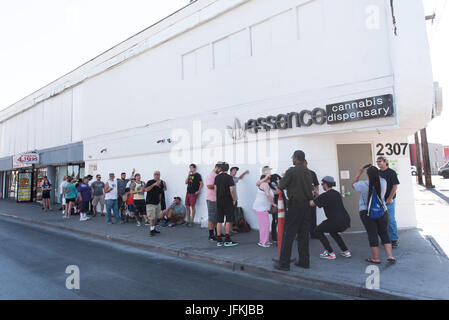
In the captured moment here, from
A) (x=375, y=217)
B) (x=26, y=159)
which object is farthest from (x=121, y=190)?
(x=26, y=159)

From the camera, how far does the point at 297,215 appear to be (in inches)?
191

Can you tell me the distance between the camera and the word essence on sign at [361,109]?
6523 millimetres

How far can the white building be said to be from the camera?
22.1 feet

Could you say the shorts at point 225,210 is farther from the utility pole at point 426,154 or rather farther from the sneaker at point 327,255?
the utility pole at point 426,154

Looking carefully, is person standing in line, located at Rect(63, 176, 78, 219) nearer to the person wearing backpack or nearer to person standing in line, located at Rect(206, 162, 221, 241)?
person standing in line, located at Rect(206, 162, 221, 241)

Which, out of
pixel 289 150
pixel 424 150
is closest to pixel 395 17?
pixel 289 150

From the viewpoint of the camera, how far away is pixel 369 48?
6938 mm

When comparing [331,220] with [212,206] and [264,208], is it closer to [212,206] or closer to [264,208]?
[264,208]

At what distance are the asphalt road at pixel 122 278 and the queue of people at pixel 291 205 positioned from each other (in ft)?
2.76

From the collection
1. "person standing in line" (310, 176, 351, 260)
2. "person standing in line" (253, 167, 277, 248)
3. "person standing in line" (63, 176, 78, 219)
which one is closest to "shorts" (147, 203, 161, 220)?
"person standing in line" (253, 167, 277, 248)

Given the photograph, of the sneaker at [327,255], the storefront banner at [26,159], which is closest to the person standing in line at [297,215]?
the sneaker at [327,255]

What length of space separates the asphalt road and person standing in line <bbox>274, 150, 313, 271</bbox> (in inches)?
22.1

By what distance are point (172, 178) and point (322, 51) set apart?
6878 mm
